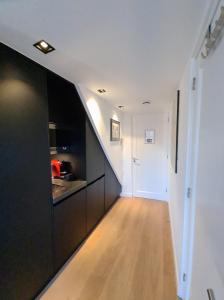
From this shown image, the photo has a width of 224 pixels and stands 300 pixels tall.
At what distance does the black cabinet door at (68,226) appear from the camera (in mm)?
1804

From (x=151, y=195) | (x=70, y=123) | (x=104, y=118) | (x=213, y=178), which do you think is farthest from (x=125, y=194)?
(x=213, y=178)

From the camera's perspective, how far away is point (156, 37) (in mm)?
1126

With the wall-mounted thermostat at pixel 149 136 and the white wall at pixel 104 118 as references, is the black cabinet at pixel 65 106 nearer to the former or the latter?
the white wall at pixel 104 118

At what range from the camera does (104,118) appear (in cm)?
295

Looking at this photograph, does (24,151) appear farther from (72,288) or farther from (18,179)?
(72,288)

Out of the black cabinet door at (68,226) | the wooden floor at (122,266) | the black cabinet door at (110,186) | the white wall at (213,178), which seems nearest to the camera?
Result: the white wall at (213,178)

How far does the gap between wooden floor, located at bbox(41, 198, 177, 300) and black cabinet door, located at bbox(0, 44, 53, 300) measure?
0.34m

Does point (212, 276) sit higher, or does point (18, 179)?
point (18, 179)

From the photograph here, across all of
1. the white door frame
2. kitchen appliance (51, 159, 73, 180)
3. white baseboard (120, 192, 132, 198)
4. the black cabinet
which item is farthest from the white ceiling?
white baseboard (120, 192, 132, 198)

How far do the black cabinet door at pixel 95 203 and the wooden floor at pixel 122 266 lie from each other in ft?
0.56

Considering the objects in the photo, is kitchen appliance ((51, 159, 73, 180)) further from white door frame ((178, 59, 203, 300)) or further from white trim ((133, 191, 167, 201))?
white trim ((133, 191, 167, 201))

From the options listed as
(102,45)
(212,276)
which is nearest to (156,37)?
(102,45)

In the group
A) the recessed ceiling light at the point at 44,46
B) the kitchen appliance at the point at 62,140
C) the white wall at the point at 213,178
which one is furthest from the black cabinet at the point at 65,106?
the white wall at the point at 213,178

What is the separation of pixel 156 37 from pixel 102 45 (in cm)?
39
